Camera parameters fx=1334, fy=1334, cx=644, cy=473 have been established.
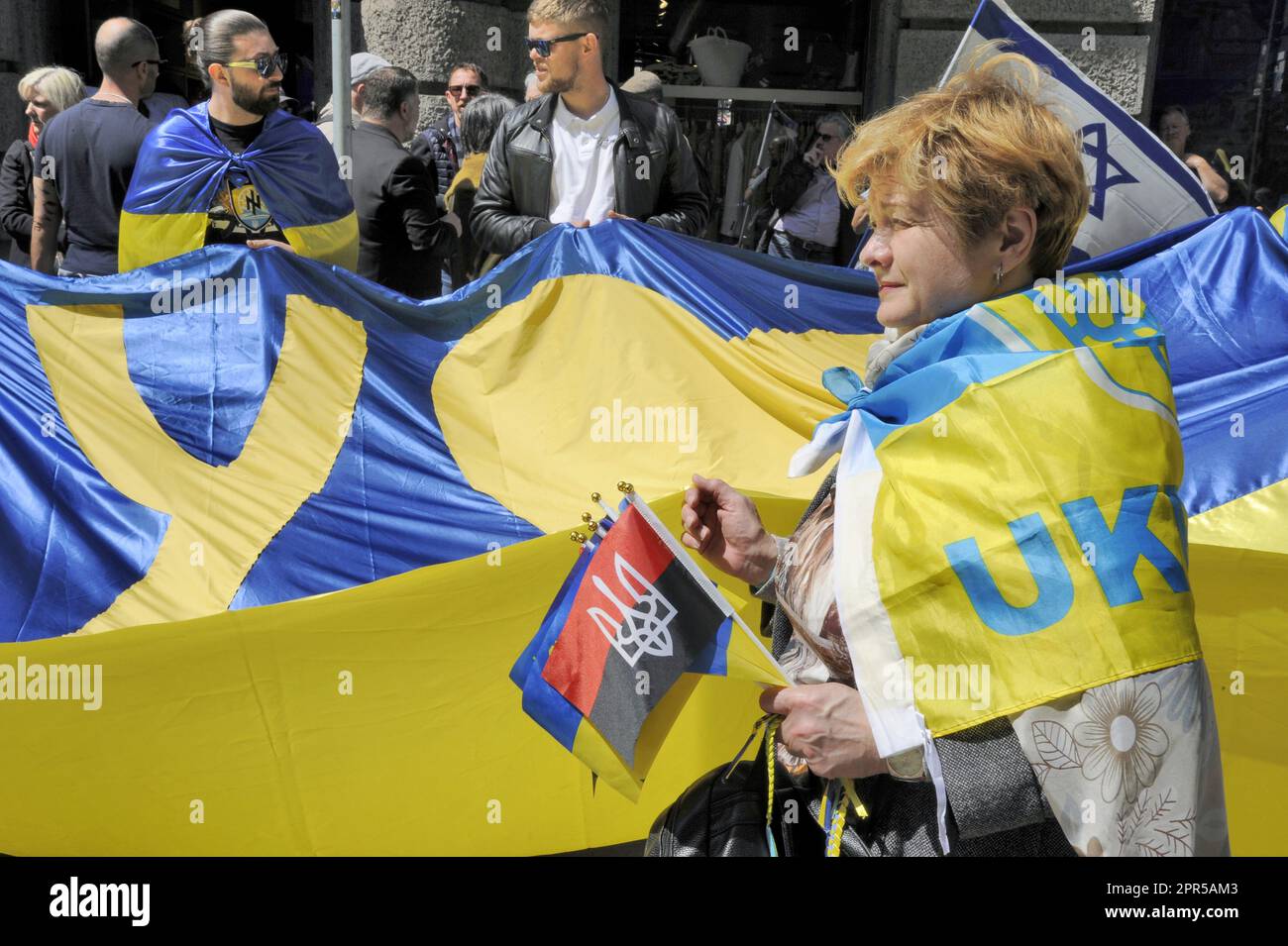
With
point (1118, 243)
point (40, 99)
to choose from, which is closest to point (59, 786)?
point (1118, 243)

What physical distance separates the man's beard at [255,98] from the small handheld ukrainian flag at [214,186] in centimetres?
6

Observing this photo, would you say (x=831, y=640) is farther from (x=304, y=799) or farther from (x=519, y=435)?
(x=519, y=435)

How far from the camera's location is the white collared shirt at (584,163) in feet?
16.2

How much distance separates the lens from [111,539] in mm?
2898


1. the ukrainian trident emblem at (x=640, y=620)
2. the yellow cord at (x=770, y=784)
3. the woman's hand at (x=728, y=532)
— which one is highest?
the woman's hand at (x=728, y=532)

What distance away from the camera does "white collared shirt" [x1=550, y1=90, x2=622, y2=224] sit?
4945 mm

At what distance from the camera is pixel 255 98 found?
459 cm

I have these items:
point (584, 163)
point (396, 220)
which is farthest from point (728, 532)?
point (396, 220)

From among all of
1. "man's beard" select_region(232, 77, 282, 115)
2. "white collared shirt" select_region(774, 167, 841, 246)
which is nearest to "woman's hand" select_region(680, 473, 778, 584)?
"man's beard" select_region(232, 77, 282, 115)

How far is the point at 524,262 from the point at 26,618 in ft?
6.00

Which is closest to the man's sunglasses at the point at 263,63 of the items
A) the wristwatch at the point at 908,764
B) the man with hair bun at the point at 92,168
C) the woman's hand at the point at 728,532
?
the man with hair bun at the point at 92,168

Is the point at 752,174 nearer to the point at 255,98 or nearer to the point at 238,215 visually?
the point at 255,98

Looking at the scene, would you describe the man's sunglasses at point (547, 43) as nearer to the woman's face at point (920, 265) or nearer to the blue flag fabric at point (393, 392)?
the blue flag fabric at point (393, 392)

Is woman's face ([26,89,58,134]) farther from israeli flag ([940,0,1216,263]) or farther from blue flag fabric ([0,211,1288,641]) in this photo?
israeli flag ([940,0,1216,263])
